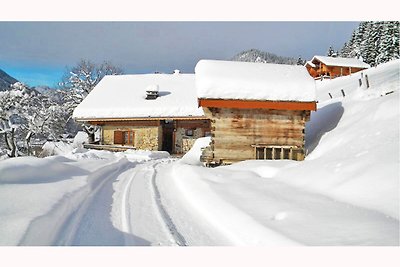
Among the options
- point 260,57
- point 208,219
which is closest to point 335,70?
point 208,219

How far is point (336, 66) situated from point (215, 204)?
1934 inches

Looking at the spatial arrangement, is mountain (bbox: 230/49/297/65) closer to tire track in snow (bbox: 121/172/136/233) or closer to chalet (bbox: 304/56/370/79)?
chalet (bbox: 304/56/370/79)

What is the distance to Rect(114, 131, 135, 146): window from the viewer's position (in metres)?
25.3

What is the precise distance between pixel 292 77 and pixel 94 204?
→ 35.1ft

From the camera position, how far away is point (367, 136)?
9461 millimetres

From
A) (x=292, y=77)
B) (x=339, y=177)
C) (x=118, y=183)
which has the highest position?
(x=292, y=77)

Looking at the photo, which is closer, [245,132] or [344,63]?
[245,132]

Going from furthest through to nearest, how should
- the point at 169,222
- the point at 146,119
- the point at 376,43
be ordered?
the point at 376,43 → the point at 146,119 → the point at 169,222

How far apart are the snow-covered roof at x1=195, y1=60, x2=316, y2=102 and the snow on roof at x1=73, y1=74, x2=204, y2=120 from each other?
1080 cm

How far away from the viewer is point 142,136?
82.4ft

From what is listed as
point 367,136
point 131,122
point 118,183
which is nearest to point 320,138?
point 367,136

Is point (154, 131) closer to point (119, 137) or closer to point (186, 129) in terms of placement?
point (186, 129)

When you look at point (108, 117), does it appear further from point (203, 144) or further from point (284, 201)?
point (284, 201)

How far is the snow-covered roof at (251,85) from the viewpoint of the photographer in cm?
1323
